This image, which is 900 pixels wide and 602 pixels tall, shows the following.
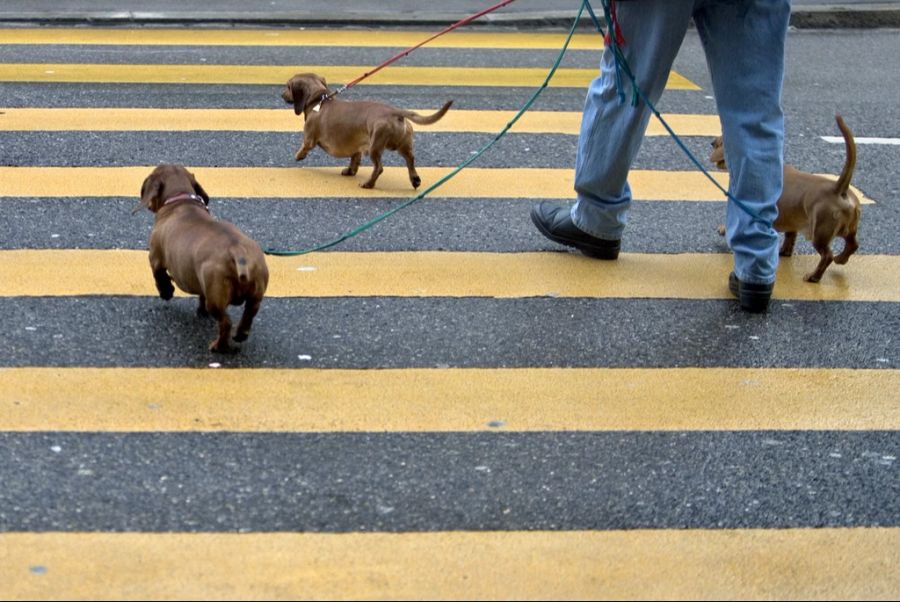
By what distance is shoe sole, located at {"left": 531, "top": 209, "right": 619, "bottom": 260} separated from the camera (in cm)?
577

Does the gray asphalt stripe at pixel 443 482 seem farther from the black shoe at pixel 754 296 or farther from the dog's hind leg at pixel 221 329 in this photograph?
the black shoe at pixel 754 296

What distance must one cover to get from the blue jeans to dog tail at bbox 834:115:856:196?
23cm

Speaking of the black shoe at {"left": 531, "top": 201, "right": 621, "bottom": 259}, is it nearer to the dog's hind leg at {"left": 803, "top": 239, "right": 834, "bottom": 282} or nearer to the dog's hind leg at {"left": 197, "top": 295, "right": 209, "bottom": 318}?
the dog's hind leg at {"left": 803, "top": 239, "right": 834, "bottom": 282}

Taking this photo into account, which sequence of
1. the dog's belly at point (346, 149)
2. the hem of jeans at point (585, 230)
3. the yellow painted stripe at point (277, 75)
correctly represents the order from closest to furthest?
the hem of jeans at point (585, 230) → the dog's belly at point (346, 149) → the yellow painted stripe at point (277, 75)

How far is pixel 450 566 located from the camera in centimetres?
350

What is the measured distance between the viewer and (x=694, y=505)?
3850 millimetres

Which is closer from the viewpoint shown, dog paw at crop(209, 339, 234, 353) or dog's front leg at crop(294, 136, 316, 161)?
dog paw at crop(209, 339, 234, 353)

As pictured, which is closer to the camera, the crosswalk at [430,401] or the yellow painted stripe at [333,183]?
the crosswalk at [430,401]

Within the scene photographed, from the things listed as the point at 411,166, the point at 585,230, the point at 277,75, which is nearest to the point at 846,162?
the point at 585,230

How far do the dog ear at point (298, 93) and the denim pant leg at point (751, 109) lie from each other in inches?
84.1

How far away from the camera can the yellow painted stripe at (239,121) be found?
746 cm

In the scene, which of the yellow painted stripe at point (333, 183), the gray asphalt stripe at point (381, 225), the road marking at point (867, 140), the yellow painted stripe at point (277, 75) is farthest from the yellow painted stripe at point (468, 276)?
the yellow painted stripe at point (277, 75)

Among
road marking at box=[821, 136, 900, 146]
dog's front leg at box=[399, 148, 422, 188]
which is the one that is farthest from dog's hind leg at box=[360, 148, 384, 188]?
road marking at box=[821, 136, 900, 146]

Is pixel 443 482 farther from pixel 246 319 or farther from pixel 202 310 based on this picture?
pixel 202 310
